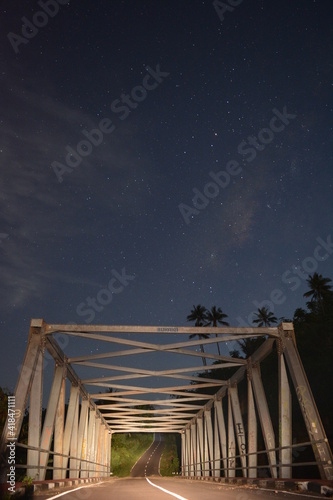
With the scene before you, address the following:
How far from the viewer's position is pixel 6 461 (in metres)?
10.7

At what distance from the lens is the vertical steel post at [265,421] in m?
14.6

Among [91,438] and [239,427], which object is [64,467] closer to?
[239,427]

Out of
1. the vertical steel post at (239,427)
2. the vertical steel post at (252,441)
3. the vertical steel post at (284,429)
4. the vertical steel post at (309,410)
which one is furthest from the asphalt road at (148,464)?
the vertical steel post at (309,410)

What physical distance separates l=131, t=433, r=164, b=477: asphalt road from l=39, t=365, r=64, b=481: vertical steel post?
6460cm

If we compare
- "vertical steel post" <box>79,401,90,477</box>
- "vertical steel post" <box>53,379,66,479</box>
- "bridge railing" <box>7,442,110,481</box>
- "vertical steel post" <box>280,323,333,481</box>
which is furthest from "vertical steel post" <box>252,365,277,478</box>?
"vertical steel post" <box>79,401,90,477</box>

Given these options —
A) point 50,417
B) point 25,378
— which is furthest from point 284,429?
point 50,417

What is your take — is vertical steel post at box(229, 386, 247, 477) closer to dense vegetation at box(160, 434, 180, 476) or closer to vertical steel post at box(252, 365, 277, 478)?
vertical steel post at box(252, 365, 277, 478)

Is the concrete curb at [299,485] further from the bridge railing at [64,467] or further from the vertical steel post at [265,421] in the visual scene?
the bridge railing at [64,467]

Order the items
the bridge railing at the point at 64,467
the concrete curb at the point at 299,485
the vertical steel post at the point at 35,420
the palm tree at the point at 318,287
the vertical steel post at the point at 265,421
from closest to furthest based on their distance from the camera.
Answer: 1. the concrete curb at the point at 299,485
2. the bridge railing at the point at 64,467
3. the vertical steel post at the point at 35,420
4. the vertical steel post at the point at 265,421
5. the palm tree at the point at 318,287

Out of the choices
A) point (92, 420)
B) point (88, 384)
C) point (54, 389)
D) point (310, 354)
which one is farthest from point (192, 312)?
point (54, 389)

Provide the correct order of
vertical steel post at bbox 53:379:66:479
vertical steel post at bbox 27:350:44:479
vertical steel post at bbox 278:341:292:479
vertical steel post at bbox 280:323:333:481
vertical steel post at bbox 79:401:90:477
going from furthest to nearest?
vertical steel post at bbox 79:401:90:477
vertical steel post at bbox 53:379:66:479
vertical steel post at bbox 278:341:292:479
vertical steel post at bbox 27:350:44:479
vertical steel post at bbox 280:323:333:481

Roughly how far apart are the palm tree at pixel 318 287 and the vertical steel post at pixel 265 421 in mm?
57270

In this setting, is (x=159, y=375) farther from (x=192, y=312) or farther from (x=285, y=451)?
(x=192, y=312)

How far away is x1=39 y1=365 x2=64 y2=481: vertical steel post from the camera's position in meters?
14.1
